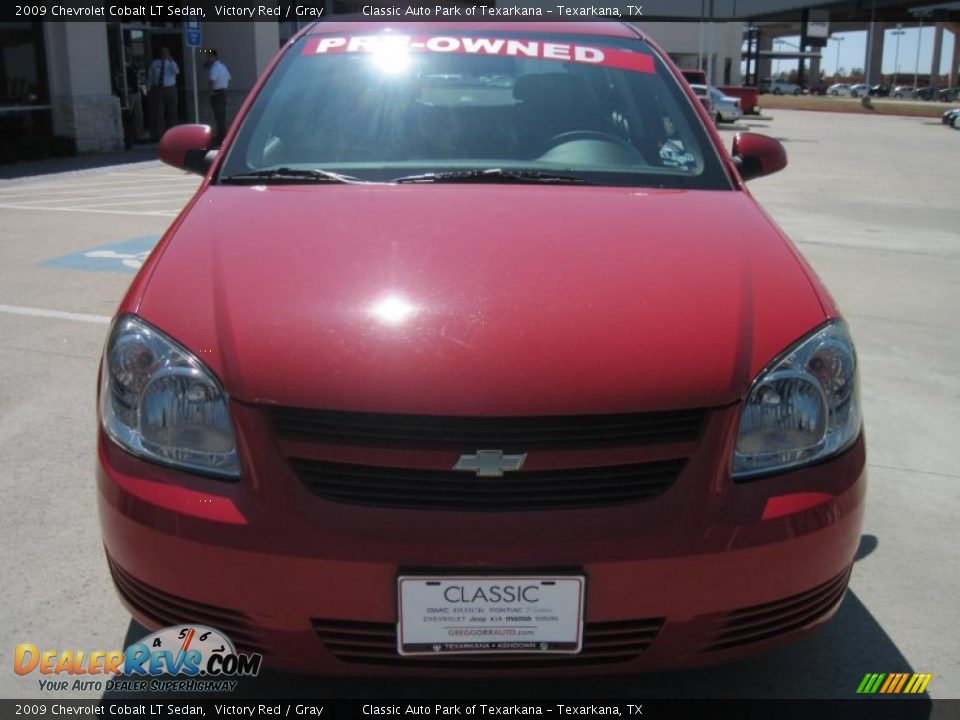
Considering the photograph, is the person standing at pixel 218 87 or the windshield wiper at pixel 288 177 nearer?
the windshield wiper at pixel 288 177

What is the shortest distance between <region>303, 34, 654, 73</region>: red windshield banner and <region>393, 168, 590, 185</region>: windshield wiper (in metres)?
0.66

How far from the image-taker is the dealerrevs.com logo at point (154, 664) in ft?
6.40

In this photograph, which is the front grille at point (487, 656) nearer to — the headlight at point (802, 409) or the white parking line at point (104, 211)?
the headlight at point (802, 409)

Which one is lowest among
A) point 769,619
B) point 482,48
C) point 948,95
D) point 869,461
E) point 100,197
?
point 869,461

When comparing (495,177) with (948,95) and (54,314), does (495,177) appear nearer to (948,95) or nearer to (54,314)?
(54,314)

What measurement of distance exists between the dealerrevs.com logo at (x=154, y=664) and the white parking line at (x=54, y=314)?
3337mm

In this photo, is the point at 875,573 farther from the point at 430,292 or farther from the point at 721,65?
the point at 721,65

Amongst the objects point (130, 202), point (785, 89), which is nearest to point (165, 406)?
point (130, 202)

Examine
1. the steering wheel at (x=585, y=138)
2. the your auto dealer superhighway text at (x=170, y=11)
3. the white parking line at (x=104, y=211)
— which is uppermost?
the your auto dealer superhighway text at (x=170, y=11)

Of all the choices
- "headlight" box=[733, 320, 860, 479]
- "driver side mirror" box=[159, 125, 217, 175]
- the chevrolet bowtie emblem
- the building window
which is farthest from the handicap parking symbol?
the building window

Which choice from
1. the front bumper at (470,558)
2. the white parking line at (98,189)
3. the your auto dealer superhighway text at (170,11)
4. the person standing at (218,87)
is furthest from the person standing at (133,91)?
the front bumper at (470,558)

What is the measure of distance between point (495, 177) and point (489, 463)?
122cm

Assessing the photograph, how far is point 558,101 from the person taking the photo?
318 cm

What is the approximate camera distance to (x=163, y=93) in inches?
669
